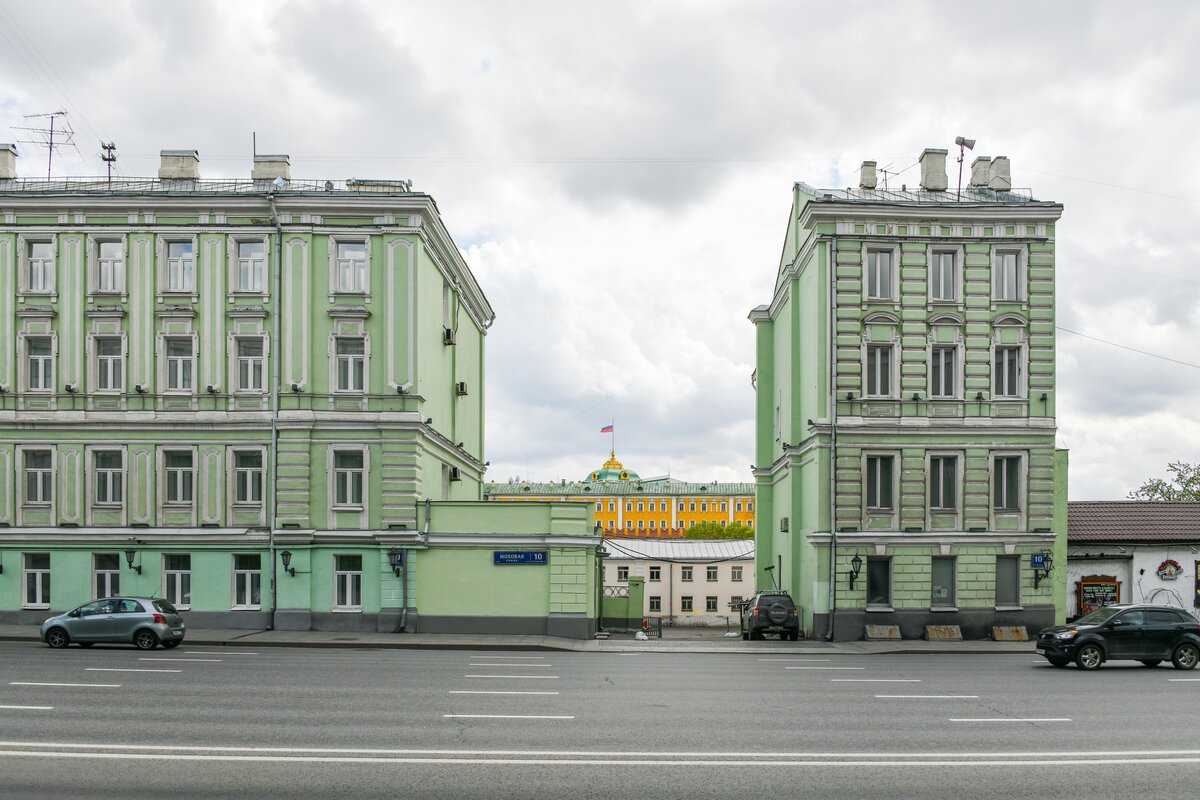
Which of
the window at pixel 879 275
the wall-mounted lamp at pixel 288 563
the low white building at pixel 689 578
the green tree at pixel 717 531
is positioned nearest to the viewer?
the wall-mounted lamp at pixel 288 563

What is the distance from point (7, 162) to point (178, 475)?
13.1 meters

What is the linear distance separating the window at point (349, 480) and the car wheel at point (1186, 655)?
2343 centimetres

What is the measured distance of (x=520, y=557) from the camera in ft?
115

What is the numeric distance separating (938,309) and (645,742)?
2620 cm

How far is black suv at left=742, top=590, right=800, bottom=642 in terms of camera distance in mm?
37594

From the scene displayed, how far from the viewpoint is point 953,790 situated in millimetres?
11945

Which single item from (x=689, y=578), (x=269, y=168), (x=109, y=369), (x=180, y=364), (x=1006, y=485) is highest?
(x=269, y=168)

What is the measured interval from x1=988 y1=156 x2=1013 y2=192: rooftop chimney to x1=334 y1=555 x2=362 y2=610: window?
25.8 m

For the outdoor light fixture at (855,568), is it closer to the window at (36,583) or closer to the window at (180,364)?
the window at (180,364)

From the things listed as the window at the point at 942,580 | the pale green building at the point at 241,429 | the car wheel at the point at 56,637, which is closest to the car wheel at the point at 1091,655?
the window at the point at 942,580

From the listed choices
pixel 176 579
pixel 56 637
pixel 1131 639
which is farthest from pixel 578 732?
pixel 176 579

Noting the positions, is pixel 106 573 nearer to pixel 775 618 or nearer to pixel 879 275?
pixel 775 618

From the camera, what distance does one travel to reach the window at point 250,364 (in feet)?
116

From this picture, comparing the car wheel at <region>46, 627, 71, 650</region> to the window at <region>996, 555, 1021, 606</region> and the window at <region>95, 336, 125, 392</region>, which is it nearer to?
the window at <region>95, 336, 125, 392</region>
